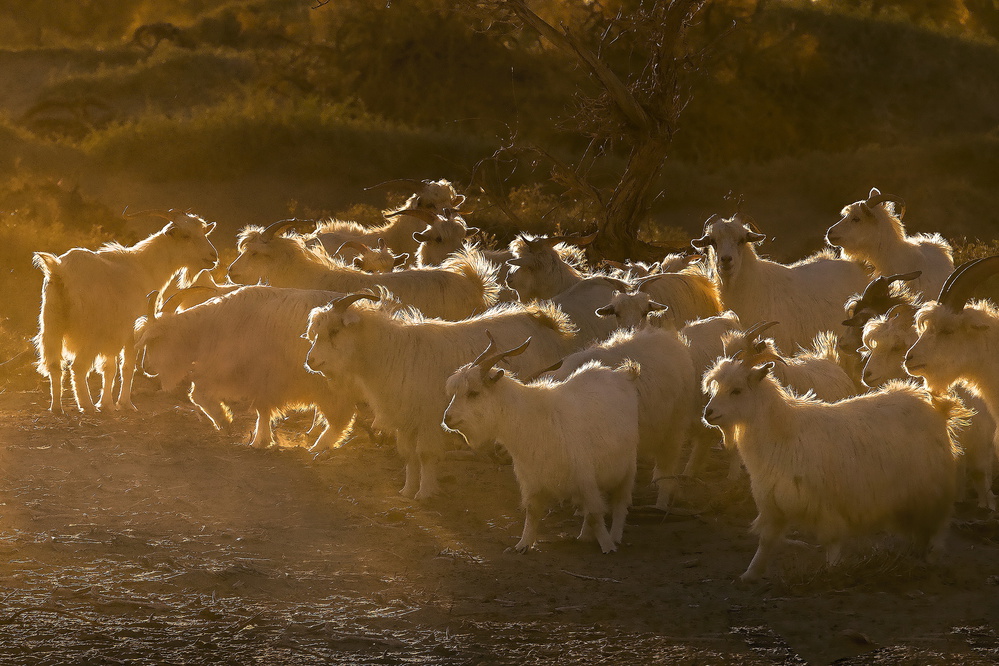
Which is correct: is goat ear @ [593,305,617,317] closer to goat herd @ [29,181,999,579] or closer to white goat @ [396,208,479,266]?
goat herd @ [29,181,999,579]

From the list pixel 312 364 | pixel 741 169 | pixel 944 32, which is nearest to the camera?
pixel 312 364

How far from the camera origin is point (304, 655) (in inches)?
207

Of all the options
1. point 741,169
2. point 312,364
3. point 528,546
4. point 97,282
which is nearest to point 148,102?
point 741,169

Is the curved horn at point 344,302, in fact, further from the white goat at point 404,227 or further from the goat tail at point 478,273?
the white goat at point 404,227

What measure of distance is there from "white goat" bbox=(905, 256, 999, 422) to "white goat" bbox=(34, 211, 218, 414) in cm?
679

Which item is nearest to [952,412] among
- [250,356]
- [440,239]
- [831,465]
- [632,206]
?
[831,465]

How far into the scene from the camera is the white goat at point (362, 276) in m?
10.1

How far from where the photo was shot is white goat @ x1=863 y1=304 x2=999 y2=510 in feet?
24.4

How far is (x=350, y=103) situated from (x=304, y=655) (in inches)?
992

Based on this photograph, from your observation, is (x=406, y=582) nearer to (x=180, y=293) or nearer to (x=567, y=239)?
(x=180, y=293)

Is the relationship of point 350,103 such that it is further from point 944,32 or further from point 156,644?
point 156,644

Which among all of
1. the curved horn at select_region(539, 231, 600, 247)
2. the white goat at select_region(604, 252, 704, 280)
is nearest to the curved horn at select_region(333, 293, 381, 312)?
the curved horn at select_region(539, 231, 600, 247)

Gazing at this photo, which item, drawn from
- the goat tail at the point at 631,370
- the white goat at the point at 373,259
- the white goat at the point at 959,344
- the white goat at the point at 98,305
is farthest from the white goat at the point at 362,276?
the white goat at the point at 959,344

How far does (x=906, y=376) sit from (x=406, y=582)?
3777 millimetres
